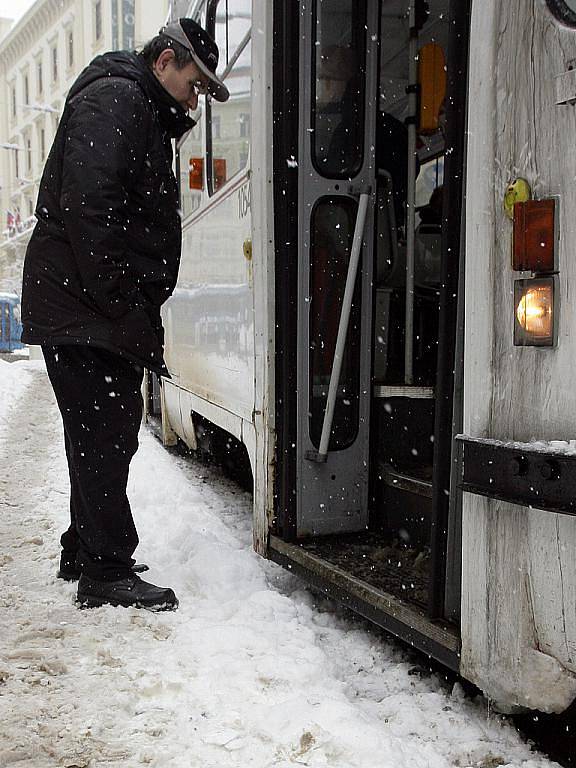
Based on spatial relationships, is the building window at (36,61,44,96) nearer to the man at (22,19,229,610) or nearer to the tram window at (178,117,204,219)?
the tram window at (178,117,204,219)

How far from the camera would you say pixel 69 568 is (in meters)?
3.34

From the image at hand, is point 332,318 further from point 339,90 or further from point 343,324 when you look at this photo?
point 339,90

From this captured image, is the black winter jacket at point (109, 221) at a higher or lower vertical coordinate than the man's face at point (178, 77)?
lower

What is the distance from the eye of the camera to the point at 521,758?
2061 millimetres

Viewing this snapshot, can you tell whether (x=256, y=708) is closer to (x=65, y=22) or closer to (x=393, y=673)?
(x=393, y=673)

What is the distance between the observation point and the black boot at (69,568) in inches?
131

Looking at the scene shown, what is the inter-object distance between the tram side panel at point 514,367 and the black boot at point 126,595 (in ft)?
4.31

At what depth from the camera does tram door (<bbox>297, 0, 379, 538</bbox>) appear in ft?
10.5

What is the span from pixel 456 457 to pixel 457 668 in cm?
57

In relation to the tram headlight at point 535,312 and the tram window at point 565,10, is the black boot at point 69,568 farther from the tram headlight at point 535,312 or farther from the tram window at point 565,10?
the tram window at point 565,10

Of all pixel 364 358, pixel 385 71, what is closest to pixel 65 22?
pixel 385 71

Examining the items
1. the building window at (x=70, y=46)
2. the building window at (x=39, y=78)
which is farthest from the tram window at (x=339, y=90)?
the building window at (x=39, y=78)

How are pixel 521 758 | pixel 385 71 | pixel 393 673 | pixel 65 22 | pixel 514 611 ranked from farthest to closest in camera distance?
pixel 65 22 < pixel 385 71 < pixel 393 673 < pixel 521 758 < pixel 514 611

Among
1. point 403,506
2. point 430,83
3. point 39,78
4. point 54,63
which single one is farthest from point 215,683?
point 39,78
